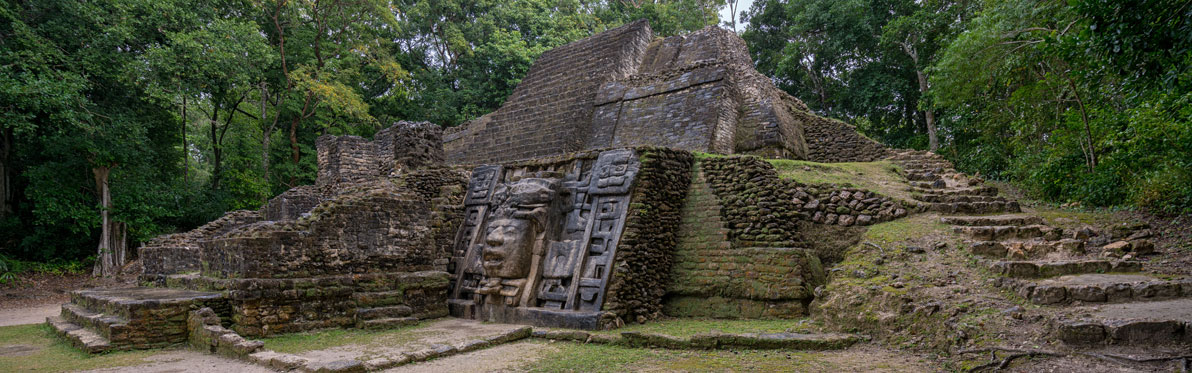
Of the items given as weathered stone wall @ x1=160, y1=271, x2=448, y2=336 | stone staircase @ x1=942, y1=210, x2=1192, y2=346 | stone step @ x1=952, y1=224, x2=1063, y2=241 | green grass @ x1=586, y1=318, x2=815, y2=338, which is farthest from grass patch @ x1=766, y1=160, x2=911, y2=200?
weathered stone wall @ x1=160, y1=271, x2=448, y2=336

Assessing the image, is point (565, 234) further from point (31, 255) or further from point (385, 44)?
point (385, 44)

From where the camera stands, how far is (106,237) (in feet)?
45.8

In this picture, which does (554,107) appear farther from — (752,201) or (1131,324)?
(1131,324)

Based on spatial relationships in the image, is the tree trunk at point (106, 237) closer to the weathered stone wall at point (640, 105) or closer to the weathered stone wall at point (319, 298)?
Answer: the weathered stone wall at point (319, 298)

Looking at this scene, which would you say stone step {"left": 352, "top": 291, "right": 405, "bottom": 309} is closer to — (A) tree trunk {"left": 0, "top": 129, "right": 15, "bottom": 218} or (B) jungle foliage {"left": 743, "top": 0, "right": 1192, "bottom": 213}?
(B) jungle foliage {"left": 743, "top": 0, "right": 1192, "bottom": 213}

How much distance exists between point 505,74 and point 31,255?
14.7 meters

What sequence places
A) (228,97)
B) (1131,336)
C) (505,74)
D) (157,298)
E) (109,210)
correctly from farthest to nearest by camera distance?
(505,74) < (228,97) < (109,210) < (157,298) < (1131,336)

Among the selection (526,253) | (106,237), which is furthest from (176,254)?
(526,253)

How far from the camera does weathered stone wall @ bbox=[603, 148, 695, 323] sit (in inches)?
284

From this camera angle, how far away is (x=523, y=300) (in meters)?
7.64

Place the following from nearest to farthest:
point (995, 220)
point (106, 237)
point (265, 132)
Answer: point (995, 220)
point (106, 237)
point (265, 132)

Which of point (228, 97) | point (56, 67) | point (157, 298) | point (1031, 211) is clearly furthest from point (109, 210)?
point (1031, 211)

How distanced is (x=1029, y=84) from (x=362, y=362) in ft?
42.4

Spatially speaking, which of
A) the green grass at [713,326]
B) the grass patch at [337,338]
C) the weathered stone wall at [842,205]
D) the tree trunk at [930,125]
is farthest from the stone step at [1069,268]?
the tree trunk at [930,125]
